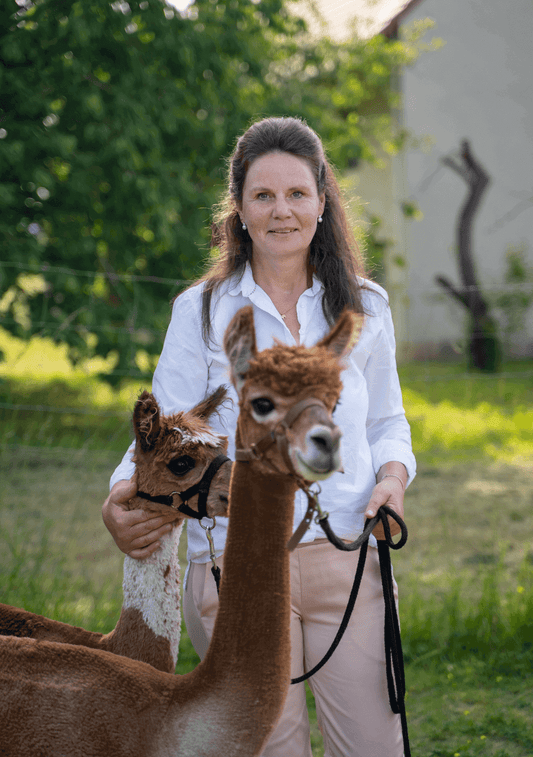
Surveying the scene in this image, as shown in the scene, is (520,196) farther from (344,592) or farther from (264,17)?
(344,592)

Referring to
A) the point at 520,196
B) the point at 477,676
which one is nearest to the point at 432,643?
the point at 477,676

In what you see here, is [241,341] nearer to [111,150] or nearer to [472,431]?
[111,150]

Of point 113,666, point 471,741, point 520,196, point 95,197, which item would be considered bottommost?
point 471,741

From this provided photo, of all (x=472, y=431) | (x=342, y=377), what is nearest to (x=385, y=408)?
(x=342, y=377)

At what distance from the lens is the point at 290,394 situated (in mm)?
1375

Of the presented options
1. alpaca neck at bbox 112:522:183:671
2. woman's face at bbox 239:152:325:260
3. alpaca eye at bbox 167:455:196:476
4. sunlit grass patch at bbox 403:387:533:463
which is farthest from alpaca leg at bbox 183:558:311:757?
sunlit grass patch at bbox 403:387:533:463

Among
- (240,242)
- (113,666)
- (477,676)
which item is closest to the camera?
(113,666)

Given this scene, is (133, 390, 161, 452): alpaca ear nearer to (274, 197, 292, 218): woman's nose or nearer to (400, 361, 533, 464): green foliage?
(274, 197, 292, 218): woman's nose

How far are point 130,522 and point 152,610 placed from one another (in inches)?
15.0

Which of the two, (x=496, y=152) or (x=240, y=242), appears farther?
(x=496, y=152)

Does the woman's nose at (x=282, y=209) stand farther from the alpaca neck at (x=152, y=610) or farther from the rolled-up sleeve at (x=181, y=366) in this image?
the alpaca neck at (x=152, y=610)

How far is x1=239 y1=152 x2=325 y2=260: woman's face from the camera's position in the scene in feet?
Result: 6.46

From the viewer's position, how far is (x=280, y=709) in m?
1.55

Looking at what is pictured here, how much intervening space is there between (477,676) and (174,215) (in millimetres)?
5956
